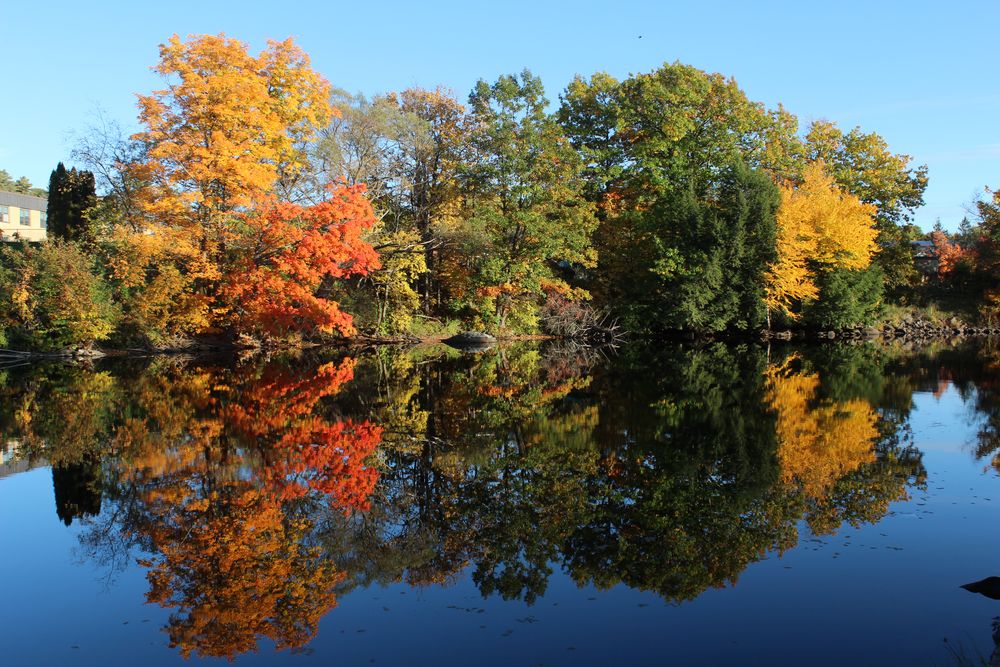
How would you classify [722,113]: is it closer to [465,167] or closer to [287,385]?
[465,167]

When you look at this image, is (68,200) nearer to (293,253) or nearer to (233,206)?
(233,206)

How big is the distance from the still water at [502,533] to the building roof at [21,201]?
213 ft

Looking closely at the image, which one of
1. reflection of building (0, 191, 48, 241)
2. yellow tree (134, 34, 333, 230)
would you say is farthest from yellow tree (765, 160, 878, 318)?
reflection of building (0, 191, 48, 241)

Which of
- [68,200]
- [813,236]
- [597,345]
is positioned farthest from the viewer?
[68,200]

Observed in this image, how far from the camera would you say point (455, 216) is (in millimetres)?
36812

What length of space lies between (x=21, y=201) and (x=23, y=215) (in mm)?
1347

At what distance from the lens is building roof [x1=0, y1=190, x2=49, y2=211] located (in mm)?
67875

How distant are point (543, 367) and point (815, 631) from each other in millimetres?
18518

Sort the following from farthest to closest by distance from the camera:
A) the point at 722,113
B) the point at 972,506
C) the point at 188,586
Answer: the point at 722,113 → the point at 972,506 → the point at 188,586

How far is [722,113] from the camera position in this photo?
38906mm

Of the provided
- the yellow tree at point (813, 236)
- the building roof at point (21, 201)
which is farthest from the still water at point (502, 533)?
the building roof at point (21, 201)

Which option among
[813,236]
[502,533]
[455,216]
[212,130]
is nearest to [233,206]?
[212,130]

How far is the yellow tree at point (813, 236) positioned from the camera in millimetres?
36125

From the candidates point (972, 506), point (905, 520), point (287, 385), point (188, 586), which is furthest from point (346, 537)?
point (287, 385)
